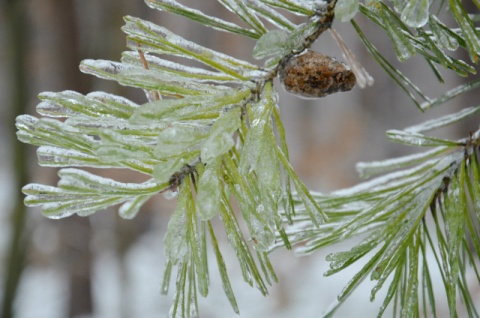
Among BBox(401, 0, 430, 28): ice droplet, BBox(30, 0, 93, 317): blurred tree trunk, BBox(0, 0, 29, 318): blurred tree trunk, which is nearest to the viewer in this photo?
BBox(401, 0, 430, 28): ice droplet

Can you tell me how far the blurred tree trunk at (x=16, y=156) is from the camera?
1356 mm

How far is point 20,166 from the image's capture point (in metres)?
1.37

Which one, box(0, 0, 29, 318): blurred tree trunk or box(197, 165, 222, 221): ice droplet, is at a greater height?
box(0, 0, 29, 318): blurred tree trunk

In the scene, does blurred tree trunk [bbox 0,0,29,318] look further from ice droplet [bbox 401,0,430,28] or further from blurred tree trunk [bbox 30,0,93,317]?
ice droplet [bbox 401,0,430,28]

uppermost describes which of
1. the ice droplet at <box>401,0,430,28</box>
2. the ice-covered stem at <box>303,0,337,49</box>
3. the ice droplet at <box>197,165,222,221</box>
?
the ice-covered stem at <box>303,0,337,49</box>

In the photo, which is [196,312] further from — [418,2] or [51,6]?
[51,6]

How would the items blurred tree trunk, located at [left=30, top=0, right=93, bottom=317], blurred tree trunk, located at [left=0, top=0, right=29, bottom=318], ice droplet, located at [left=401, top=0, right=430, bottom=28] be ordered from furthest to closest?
1. blurred tree trunk, located at [left=30, top=0, right=93, bottom=317]
2. blurred tree trunk, located at [left=0, top=0, right=29, bottom=318]
3. ice droplet, located at [left=401, top=0, right=430, bottom=28]

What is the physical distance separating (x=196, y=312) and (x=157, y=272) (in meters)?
2.96

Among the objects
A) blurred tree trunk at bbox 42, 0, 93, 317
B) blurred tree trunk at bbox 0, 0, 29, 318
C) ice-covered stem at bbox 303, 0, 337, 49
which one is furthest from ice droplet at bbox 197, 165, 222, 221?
blurred tree trunk at bbox 42, 0, 93, 317

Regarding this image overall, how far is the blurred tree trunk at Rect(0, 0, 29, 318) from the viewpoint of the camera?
4.45 feet

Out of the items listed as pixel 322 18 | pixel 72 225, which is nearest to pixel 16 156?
pixel 72 225

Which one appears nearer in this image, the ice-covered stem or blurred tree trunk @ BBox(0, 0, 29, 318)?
the ice-covered stem

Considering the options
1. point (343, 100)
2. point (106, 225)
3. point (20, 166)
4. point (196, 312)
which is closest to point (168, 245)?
point (196, 312)

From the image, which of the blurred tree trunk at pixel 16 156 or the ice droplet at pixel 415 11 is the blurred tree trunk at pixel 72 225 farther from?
the ice droplet at pixel 415 11
